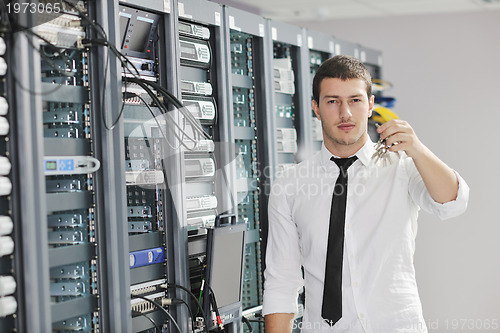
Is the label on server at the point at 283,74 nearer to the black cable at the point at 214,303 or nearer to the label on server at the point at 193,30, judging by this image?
the label on server at the point at 193,30

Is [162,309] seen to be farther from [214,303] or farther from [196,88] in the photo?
[196,88]

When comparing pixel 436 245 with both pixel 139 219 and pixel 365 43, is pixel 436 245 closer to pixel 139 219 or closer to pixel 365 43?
pixel 365 43

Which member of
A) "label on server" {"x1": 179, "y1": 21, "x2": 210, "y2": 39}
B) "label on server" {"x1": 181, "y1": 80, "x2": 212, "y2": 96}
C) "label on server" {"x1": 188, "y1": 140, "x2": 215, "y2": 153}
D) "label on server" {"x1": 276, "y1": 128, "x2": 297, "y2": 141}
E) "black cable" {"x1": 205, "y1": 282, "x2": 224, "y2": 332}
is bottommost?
"black cable" {"x1": 205, "y1": 282, "x2": 224, "y2": 332}

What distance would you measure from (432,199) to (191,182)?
1.19 meters

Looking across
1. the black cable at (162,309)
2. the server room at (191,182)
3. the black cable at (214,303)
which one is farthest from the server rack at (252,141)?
the black cable at (162,309)

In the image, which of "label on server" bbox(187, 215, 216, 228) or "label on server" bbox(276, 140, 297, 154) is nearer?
"label on server" bbox(187, 215, 216, 228)

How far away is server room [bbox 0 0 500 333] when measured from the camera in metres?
2.14

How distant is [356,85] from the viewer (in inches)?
90.9

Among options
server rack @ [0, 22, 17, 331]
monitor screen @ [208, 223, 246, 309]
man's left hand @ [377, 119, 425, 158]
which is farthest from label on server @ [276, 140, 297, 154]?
server rack @ [0, 22, 17, 331]

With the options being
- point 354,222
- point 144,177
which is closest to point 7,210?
point 144,177

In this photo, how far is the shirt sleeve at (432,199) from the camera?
2.14 metres

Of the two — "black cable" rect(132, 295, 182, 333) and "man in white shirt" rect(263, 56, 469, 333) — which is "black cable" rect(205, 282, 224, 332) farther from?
"man in white shirt" rect(263, 56, 469, 333)

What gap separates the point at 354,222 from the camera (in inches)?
92.8

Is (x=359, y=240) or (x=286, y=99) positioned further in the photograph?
(x=286, y=99)
